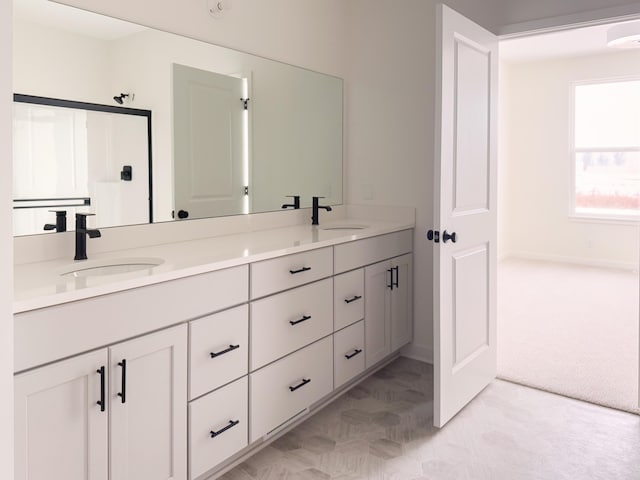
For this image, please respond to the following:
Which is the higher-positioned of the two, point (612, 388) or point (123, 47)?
point (123, 47)

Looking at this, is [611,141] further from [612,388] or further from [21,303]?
[21,303]

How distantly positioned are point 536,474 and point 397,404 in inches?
29.9

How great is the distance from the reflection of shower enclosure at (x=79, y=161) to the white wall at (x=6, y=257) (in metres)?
0.82

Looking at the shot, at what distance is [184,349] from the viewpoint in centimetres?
178

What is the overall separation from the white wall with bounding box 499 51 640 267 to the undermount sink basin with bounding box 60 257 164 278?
5.60 meters

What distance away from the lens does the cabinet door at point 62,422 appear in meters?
1.38

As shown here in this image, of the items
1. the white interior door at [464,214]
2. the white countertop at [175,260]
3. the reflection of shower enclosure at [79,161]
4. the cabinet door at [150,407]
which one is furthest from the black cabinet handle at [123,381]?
the white interior door at [464,214]

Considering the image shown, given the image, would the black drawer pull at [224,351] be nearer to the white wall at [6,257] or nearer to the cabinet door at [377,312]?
the white wall at [6,257]

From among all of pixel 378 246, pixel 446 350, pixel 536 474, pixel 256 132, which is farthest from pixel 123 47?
pixel 536 474

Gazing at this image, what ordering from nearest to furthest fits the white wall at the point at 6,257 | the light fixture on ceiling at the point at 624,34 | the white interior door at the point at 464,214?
1. the white wall at the point at 6,257
2. the white interior door at the point at 464,214
3. the light fixture on ceiling at the point at 624,34

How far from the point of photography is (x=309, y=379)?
2408 millimetres

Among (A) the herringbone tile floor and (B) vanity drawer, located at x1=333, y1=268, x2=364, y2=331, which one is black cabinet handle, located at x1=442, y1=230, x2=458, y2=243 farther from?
(A) the herringbone tile floor

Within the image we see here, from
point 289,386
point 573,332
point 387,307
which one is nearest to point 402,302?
point 387,307

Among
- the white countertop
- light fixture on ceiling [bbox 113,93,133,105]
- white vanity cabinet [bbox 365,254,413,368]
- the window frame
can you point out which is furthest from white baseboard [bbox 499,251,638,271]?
light fixture on ceiling [bbox 113,93,133,105]
